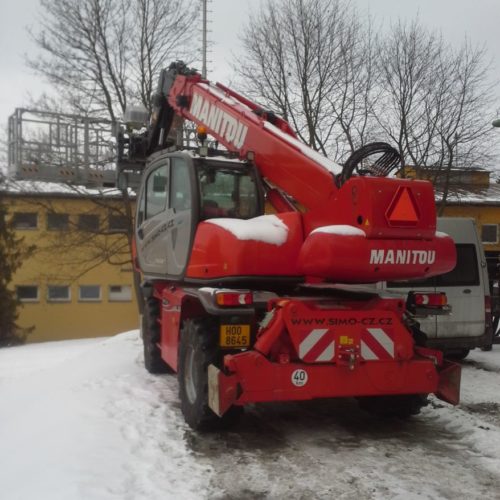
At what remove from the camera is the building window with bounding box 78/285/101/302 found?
32656 millimetres

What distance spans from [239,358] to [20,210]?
28083mm

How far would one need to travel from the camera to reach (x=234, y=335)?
18.8ft

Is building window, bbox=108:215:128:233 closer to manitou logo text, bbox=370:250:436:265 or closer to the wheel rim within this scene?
the wheel rim

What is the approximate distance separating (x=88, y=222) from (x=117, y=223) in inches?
44.2

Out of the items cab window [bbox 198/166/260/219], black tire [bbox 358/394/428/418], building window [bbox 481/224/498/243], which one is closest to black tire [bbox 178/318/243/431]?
cab window [bbox 198/166/260/219]

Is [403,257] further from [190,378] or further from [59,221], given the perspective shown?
[59,221]

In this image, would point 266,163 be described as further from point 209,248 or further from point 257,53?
point 257,53

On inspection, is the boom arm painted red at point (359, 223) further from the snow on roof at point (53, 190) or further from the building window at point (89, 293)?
the building window at point (89, 293)

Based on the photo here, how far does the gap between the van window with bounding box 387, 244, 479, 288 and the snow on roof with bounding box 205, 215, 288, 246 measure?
460 centimetres

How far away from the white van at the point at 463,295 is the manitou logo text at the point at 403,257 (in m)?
4.15

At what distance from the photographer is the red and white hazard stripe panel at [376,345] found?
5.78m

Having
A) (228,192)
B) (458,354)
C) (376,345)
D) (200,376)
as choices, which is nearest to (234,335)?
(200,376)

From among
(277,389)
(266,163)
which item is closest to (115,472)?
(277,389)

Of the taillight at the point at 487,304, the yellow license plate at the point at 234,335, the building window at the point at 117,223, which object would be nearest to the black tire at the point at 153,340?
the yellow license plate at the point at 234,335
